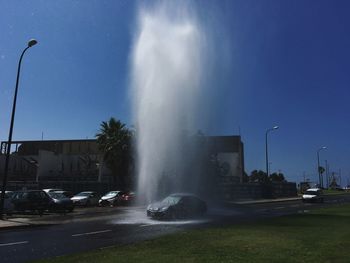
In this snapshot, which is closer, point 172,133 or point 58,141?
point 172,133

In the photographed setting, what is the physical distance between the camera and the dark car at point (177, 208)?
87.2 ft

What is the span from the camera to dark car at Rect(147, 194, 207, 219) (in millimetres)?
26578

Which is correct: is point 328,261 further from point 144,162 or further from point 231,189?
point 231,189

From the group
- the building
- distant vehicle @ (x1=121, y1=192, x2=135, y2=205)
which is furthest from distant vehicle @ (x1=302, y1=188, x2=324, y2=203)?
distant vehicle @ (x1=121, y1=192, x2=135, y2=205)

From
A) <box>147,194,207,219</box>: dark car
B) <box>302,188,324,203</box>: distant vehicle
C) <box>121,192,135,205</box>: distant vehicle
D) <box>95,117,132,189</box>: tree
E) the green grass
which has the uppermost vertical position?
<box>95,117,132,189</box>: tree

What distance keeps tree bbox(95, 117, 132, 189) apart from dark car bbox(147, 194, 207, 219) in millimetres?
29377

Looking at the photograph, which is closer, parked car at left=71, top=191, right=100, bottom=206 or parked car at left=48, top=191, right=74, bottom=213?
parked car at left=48, top=191, right=74, bottom=213

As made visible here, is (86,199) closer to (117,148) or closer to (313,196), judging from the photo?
(117,148)

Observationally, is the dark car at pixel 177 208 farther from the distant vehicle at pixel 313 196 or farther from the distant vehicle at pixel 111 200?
the distant vehicle at pixel 313 196

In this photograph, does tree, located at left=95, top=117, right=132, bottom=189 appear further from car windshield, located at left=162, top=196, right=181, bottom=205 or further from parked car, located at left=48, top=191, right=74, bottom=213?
car windshield, located at left=162, top=196, right=181, bottom=205

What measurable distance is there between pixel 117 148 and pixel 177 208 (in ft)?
104

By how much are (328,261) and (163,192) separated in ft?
102

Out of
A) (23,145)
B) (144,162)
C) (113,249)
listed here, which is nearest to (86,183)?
(144,162)

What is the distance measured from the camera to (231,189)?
60969 millimetres
